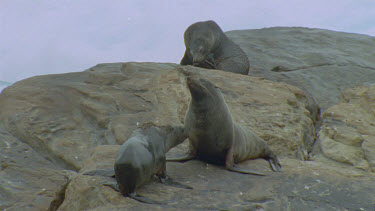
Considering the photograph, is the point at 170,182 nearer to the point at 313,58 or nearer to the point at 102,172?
the point at 102,172

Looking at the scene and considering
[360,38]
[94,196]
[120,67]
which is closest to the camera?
[94,196]

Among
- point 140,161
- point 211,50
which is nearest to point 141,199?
point 140,161

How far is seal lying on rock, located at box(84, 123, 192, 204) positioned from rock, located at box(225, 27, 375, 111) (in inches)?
165

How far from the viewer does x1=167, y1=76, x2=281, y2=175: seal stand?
3.92 m

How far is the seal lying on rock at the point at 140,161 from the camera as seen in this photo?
308 centimetres

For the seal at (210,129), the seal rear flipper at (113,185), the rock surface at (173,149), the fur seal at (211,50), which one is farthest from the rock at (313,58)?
the seal rear flipper at (113,185)

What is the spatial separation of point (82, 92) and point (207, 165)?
2.82 m

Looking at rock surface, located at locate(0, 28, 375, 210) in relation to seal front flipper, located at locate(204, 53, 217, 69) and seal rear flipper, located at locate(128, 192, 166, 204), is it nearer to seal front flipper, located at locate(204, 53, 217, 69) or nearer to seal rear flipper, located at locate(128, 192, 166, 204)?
seal rear flipper, located at locate(128, 192, 166, 204)

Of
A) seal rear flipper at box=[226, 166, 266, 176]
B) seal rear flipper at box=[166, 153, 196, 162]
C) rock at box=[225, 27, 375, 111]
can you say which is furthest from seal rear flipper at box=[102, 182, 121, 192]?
rock at box=[225, 27, 375, 111]

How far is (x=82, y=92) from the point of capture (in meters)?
6.27

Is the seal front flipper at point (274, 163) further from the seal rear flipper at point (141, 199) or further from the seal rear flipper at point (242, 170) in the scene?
the seal rear flipper at point (141, 199)

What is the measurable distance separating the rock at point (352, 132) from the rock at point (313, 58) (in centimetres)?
54

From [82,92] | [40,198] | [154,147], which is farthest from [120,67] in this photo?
[154,147]

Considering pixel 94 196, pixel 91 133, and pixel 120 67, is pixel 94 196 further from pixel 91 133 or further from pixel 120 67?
pixel 120 67
